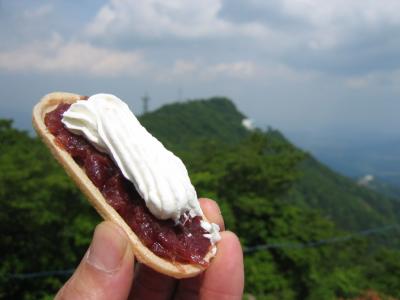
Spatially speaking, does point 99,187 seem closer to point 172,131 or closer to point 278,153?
point 278,153

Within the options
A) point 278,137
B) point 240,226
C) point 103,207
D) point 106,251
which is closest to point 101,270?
point 106,251

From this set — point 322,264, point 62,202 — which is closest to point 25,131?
point 62,202

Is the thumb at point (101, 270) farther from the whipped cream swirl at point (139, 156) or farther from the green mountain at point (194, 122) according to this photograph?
the green mountain at point (194, 122)

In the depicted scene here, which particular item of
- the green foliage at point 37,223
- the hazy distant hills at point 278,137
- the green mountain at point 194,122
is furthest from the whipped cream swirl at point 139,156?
the hazy distant hills at point 278,137

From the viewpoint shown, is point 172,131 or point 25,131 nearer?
point 25,131

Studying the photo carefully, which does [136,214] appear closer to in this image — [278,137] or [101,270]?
[101,270]

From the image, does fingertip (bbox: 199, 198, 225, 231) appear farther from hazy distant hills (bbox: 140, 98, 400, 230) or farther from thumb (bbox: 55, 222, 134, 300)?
hazy distant hills (bbox: 140, 98, 400, 230)

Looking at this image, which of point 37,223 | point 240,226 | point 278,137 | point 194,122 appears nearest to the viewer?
point 37,223

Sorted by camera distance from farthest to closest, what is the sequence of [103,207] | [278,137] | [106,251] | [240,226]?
[278,137], [240,226], [103,207], [106,251]
